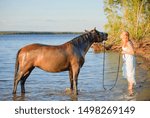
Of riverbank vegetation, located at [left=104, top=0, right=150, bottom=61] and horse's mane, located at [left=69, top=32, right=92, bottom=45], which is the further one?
riverbank vegetation, located at [left=104, top=0, right=150, bottom=61]

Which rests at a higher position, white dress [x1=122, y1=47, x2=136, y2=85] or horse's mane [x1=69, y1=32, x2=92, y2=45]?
horse's mane [x1=69, y1=32, x2=92, y2=45]

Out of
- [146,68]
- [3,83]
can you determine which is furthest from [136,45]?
→ [3,83]

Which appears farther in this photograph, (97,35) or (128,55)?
(97,35)

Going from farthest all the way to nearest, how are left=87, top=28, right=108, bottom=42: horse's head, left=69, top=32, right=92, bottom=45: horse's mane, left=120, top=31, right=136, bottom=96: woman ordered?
1. left=87, top=28, right=108, bottom=42: horse's head
2. left=69, top=32, right=92, bottom=45: horse's mane
3. left=120, top=31, right=136, bottom=96: woman

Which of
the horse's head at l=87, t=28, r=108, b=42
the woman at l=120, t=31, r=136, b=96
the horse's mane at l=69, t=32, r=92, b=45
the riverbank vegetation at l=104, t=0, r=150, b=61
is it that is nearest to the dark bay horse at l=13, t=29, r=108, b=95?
the horse's mane at l=69, t=32, r=92, b=45

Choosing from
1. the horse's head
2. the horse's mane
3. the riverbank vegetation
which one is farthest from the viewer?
the riverbank vegetation

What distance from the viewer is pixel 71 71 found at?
10.4 meters

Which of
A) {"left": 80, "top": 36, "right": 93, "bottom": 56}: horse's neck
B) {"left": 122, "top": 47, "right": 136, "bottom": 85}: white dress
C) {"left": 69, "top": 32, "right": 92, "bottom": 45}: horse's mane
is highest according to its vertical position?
{"left": 69, "top": 32, "right": 92, "bottom": 45}: horse's mane

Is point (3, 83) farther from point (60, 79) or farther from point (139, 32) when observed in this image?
point (139, 32)

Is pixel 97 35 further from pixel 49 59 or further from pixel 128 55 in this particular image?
pixel 49 59

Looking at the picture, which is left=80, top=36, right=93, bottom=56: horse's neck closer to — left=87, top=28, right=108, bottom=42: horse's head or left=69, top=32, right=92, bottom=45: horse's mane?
left=69, top=32, right=92, bottom=45: horse's mane

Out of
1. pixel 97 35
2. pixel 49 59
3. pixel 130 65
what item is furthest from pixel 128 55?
pixel 49 59

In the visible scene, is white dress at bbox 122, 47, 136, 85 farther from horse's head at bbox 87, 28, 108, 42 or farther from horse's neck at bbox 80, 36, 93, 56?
horse's neck at bbox 80, 36, 93, 56

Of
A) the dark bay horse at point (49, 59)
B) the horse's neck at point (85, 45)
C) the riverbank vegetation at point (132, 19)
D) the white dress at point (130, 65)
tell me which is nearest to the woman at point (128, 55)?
the white dress at point (130, 65)
